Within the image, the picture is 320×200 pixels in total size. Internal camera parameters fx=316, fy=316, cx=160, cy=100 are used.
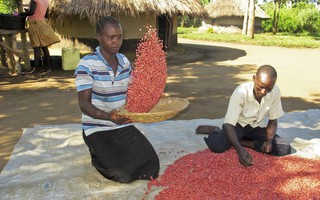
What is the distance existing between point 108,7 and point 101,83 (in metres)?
7.81

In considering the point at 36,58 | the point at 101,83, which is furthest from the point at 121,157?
the point at 36,58

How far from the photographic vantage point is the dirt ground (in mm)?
4601

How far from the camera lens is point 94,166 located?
294 centimetres

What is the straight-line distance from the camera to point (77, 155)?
334 centimetres

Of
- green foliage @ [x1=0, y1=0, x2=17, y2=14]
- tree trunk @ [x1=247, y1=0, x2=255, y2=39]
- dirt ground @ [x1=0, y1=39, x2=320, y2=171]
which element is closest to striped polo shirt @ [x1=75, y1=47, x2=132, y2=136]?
dirt ground @ [x1=0, y1=39, x2=320, y2=171]

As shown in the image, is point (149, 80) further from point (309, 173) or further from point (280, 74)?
point (280, 74)

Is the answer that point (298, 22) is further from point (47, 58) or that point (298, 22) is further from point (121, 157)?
point (121, 157)

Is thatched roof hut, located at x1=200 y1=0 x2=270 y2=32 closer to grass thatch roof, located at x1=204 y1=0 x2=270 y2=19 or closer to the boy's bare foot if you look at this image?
grass thatch roof, located at x1=204 y1=0 x2=270 y2=19

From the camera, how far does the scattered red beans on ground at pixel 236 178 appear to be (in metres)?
2.37

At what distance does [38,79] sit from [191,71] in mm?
4036

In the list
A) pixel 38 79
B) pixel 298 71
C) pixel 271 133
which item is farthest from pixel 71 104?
pixel 298 71

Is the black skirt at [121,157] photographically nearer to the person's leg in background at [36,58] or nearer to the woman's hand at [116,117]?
the woman's hand at [116,117]

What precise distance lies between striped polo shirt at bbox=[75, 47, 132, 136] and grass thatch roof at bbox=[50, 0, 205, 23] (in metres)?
7.49

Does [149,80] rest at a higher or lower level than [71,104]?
higher
